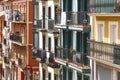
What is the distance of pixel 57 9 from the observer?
43.5 meters

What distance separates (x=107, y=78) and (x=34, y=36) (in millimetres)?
22407

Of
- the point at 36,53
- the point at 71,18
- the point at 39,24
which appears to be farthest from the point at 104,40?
the point at 36,53

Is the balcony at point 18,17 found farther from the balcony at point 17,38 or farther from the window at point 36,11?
the window at point 36,11

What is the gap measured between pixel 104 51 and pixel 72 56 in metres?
7.78

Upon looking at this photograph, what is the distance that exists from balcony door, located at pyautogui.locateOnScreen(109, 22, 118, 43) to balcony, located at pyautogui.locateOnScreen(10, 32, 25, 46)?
93.0ft

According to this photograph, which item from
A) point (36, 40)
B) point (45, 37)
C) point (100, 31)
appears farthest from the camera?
point (36, 40)

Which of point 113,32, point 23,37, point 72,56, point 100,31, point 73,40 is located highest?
point 113,32

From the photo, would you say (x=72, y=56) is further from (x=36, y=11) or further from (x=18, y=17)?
(x=18, y=17)

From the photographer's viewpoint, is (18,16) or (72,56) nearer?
(72,56)

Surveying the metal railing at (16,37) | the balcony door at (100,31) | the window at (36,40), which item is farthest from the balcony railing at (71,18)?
the metal railing at (16,37)

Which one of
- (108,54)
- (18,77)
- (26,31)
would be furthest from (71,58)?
(18,77)

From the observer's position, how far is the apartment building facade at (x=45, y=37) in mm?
46938

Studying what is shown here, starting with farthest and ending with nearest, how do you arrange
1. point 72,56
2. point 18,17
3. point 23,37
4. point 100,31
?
point 18,17 → point 23,37 → point 72,56 → point 100,31

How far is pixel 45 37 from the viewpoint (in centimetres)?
5128
